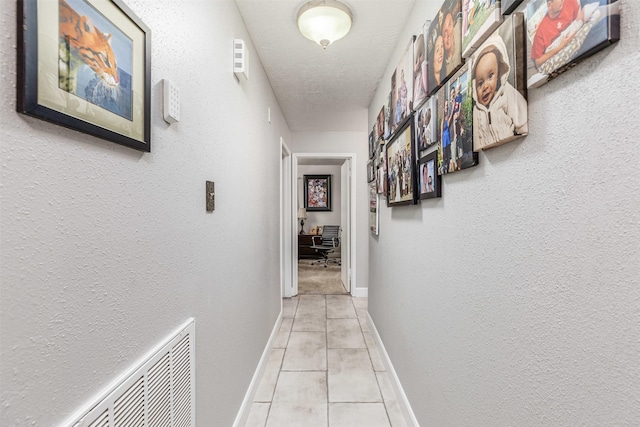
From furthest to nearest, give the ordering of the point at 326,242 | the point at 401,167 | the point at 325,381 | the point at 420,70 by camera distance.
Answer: the point at 326,242
the point at 325,381
the point at 401,167
the point at 420,70

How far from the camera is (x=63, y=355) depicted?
556 millimetres

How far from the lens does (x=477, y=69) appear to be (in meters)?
0.90

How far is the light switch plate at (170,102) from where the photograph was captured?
897mm

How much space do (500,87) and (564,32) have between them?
0.20 meters

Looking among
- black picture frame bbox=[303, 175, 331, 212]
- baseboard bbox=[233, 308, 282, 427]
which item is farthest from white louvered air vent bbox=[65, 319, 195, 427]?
black picture frame bbox=[303, 175, 331, 212]

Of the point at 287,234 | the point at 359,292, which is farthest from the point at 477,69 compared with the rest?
the point at 359,292

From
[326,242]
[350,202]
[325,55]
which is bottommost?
[326,242]

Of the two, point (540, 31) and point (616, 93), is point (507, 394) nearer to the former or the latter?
point (616, 93)

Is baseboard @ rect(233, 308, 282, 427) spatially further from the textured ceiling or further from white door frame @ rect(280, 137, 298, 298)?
the textured ceiling

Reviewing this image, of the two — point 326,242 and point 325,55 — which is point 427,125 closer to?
point 325,55

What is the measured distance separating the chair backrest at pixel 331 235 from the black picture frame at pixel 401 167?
4.47 metres

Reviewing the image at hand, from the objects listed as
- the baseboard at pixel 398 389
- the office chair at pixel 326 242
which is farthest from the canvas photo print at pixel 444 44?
the office chair at pixel 326 242

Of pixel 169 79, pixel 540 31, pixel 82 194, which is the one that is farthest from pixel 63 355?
pixel 540 31

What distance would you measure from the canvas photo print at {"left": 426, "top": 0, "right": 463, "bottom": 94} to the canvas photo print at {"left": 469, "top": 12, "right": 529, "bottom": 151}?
6.5 inches
